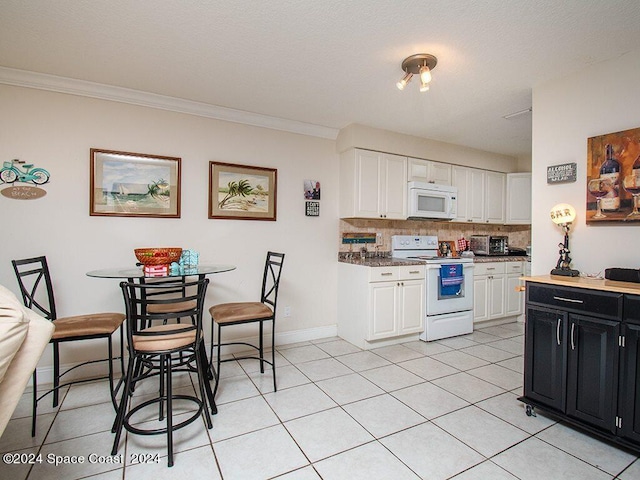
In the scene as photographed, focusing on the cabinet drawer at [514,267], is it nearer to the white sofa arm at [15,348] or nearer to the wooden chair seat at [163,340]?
the wooden chair seat at [163,340]

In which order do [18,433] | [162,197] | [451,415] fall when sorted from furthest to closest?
[162,197] < [451,415] < [18,433]

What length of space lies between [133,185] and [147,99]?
0.77 meters

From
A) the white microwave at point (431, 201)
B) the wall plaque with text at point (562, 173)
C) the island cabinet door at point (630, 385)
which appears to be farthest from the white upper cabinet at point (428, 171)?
the island cabinet door at point (630, 385)

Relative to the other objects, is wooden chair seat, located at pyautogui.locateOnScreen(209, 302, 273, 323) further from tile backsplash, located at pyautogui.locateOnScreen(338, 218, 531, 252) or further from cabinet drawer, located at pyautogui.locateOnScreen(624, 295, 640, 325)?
cabinet drawer, located at pyautogui.locateOnScreen(624, 295, 640, 325)

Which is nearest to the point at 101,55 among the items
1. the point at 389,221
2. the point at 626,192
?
the point at 389,221

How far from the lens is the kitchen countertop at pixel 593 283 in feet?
5.80

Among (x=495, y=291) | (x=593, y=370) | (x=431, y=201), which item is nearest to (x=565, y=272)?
(x=593, y=370)

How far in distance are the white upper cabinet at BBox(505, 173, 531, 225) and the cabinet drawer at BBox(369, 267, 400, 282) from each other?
2449 mm

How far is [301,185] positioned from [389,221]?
4.29 feet

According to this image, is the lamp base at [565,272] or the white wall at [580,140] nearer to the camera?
the white wall at [580,140]

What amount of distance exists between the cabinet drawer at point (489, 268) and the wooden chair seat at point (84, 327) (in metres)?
3.84

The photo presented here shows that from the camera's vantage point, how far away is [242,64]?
2.38 metres

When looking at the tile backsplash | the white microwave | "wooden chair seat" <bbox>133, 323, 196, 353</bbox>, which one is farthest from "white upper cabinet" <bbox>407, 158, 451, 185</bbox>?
"wooden chair seat" <bbox>133, 323, 196, 353</bbox>

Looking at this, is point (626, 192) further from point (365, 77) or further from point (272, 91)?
point (272, 91)
